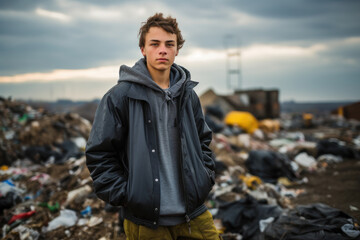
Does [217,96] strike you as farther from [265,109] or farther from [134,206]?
[134,206]

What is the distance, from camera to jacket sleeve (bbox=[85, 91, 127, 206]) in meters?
1.83

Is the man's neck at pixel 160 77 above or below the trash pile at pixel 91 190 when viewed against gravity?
above

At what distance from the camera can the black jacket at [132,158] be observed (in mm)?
1811

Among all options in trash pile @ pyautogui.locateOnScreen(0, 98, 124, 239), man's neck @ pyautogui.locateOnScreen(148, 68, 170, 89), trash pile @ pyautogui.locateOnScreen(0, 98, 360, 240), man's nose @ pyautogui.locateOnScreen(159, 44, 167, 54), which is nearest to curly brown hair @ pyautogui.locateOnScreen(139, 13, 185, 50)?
man's nose @ pyautogui.locateOnScreen(159, 44, 167, 54)

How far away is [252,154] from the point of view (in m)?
7.08

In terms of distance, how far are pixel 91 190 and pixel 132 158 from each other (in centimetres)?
330

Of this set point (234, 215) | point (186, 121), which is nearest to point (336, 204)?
point (234, 215)

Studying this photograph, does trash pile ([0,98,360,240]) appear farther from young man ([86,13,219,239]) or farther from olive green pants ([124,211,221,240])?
young man ([86,13,219,239])

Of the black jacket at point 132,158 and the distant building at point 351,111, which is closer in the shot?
the black jacket at point 132,158

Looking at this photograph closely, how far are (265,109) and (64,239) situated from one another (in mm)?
16501

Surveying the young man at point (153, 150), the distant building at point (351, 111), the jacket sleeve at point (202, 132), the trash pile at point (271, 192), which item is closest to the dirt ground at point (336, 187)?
the trash pile at point (271, 192)

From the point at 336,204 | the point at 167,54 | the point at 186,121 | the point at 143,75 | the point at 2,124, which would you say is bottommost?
the point at 336,204

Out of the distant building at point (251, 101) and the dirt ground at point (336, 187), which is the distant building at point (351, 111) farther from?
the dirt ground at point (336, 187)

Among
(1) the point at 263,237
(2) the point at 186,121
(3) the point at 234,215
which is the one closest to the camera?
(2) the point at 186,121
